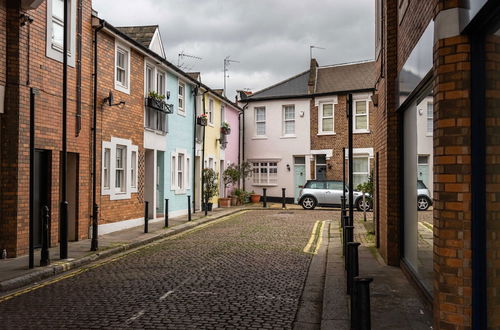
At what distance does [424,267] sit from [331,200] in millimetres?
19758

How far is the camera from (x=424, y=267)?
6.70m

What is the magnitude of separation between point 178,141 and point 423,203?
15670mm

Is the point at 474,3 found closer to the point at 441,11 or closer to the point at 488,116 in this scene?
the point at 441,11

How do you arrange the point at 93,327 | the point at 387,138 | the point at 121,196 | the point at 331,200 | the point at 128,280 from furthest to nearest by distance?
1. the point at 331,200
2. the point at 121,196
3. the point at 387,138
4. the point at 128,280
5. the point at 93,327

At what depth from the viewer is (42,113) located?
459 inches

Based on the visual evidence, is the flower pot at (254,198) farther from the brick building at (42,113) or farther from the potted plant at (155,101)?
the brick building at (42,113)

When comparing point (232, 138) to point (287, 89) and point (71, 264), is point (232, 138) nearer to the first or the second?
point (287, 89)

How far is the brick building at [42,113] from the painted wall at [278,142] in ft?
62.8

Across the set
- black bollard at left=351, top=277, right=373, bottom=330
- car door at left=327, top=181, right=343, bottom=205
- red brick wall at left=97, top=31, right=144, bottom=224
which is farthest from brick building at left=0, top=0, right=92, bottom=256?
car door at left=327, top=181, right=343, bottom=205

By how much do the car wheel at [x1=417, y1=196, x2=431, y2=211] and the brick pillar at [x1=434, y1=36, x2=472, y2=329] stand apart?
2.37 meters

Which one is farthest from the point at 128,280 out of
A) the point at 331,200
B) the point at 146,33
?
the point at 331,200

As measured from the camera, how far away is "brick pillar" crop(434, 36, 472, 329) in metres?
4.23

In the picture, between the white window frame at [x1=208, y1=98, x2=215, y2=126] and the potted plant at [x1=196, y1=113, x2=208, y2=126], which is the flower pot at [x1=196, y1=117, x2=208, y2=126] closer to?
the potted plant at [x1=196, y1=113, x2=208, y2=126]

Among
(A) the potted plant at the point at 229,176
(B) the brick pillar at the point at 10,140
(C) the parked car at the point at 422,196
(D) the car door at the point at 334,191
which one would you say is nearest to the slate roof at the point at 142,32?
(B) the brick pillar at the point at 10,140
